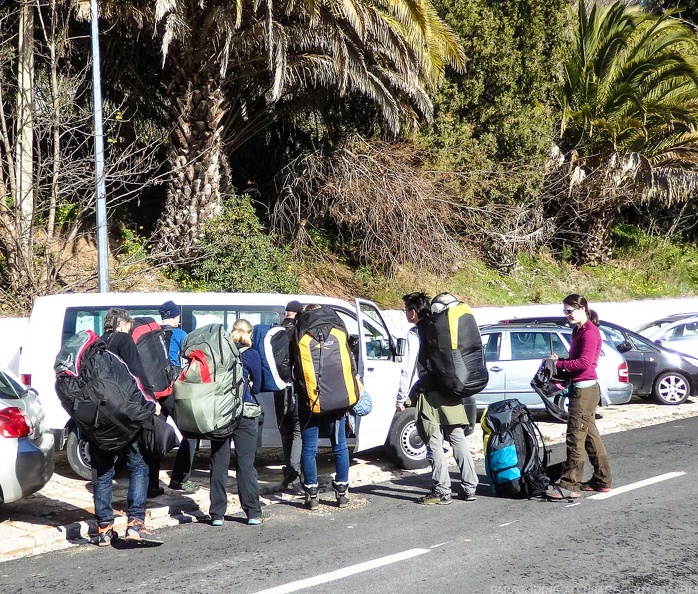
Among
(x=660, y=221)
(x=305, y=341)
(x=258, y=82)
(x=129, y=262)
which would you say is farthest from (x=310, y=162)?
(x=660, y=221)

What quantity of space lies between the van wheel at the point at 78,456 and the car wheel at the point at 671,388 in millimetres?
9638

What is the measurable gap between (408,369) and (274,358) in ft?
7.12

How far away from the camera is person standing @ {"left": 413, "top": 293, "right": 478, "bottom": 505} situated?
23.8 feet

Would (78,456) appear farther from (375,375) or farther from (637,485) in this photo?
(637,485)

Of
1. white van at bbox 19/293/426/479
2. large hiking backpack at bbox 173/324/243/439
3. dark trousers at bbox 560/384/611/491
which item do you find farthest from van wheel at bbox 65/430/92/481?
dark trousers at bbox 560/384/611/491

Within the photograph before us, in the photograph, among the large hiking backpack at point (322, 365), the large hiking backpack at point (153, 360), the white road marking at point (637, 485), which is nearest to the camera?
the large hiking backpack at point (322, 365)

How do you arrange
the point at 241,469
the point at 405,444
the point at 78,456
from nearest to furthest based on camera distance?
the point at 241,469
the point at 78,456
the point at 405,444

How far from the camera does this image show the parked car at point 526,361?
12.3 m

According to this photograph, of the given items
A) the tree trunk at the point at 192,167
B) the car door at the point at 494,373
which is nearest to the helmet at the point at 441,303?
the car door at the point at 494,373

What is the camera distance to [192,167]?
54.3 ft

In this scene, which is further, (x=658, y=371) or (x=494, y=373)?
(x=658, y=371)

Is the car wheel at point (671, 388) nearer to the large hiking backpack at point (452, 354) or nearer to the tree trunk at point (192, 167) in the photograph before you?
the large hiking backpack at point (452, 354)

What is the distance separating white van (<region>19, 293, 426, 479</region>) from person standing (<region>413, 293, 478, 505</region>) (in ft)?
4.29

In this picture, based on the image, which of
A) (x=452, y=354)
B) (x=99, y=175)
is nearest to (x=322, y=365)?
(x=452, y=354)
